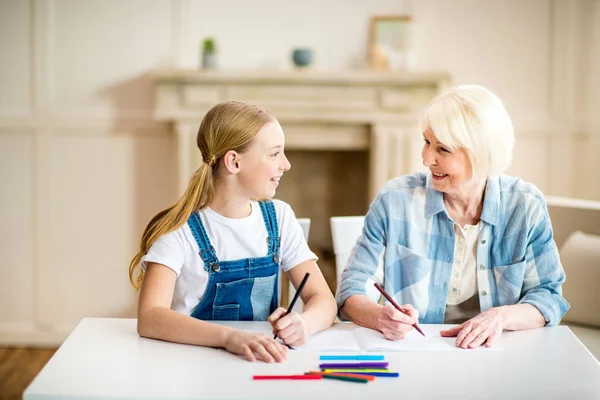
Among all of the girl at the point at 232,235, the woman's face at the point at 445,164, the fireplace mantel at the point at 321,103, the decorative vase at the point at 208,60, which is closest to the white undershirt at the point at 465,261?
the woman's face at the point at 445,164

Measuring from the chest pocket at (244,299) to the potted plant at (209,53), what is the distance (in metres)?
2.17

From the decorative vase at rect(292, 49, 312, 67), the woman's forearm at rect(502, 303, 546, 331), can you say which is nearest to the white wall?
the decorative vase at rect(292, 49, 312, 67)

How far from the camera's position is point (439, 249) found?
1.98 metres

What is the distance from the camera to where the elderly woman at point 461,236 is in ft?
6.11

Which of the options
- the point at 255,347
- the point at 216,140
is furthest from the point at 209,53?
the point at 255,347

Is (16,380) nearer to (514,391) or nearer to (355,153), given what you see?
(355,153)

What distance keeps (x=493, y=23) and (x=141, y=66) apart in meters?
1.83

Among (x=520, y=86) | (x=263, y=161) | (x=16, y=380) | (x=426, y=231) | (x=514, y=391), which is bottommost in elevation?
(x=16, y=380)

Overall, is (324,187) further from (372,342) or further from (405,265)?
(372,342)

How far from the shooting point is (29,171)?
161 inches

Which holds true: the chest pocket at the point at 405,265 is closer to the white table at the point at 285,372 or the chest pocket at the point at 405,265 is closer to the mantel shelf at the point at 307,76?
the white table at the point at 285,372

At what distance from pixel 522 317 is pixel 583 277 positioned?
95 cm

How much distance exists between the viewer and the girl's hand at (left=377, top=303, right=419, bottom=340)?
5.32ft

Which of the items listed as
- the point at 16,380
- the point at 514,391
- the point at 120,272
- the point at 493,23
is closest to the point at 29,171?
the point at 120,272
